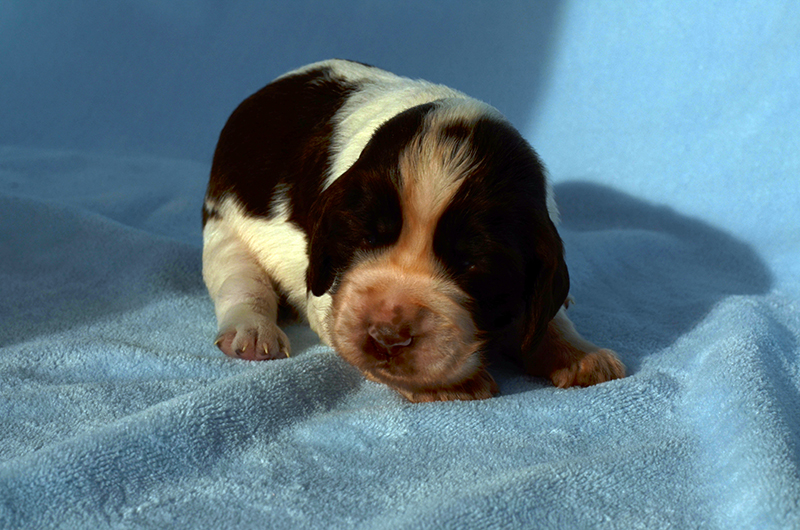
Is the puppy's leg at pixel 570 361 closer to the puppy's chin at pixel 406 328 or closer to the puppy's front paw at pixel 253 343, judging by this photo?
the puppy's chin at pixel 406 328

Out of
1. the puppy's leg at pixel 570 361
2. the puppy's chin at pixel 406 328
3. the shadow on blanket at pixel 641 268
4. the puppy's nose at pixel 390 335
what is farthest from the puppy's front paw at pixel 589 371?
the puppy's nose at pixel 390 335

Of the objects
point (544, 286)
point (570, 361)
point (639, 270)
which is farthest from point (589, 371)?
point (639, 270)

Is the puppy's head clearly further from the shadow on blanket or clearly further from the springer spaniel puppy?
the shadow on blanket

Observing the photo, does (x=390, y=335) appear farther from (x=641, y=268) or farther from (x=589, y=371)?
(x=641, y=268)

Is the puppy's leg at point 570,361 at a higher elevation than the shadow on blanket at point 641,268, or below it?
higher

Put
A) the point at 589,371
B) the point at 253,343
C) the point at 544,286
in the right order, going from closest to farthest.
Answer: the point at 544,286 → the point at 589,371 → the point at 253,343

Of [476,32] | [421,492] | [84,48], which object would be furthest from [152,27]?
[421,492]
